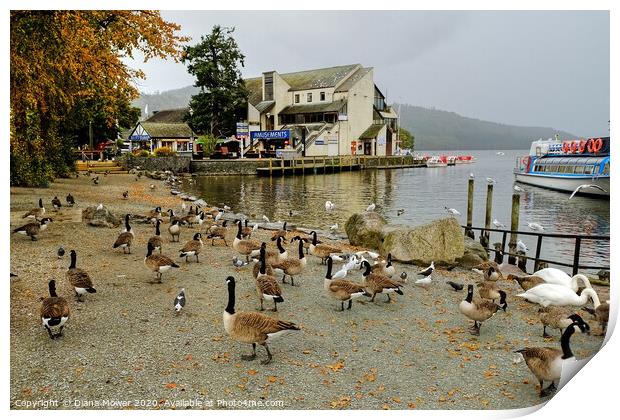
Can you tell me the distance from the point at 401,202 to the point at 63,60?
19.5m

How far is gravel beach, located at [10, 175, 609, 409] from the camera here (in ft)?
16.8

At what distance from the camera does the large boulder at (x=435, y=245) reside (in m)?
10.9

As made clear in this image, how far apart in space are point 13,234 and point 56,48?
12.2ft

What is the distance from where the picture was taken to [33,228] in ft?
30.5

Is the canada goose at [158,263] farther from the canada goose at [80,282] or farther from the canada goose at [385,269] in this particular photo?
the canada goose at [385,269]

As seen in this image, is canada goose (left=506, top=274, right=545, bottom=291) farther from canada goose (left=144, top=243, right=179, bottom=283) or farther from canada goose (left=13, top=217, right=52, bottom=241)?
canada goose (left=13, top=217, right=52, bottom=241)

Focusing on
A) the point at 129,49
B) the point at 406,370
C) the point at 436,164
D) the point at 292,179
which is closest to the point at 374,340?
the point at 406,370

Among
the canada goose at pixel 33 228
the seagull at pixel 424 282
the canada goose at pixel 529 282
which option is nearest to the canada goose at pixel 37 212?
the canada goose at pixel 33 228

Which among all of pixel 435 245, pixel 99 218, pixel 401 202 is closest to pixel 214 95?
pixel 401 202

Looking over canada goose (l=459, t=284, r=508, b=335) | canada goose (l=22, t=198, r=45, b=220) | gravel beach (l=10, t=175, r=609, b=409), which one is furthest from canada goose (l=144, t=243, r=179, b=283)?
canada goose (l=459, t=284, r=508, b=335)

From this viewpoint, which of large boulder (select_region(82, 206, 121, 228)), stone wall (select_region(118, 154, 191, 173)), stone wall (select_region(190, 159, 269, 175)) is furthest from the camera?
stone wall (select_region(190, 159, 269, 175))

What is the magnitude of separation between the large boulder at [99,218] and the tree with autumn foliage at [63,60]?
1398 mm

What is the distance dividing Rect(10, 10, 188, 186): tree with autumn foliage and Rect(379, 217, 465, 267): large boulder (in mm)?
7139

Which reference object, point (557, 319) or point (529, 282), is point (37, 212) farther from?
point (529, 282)
